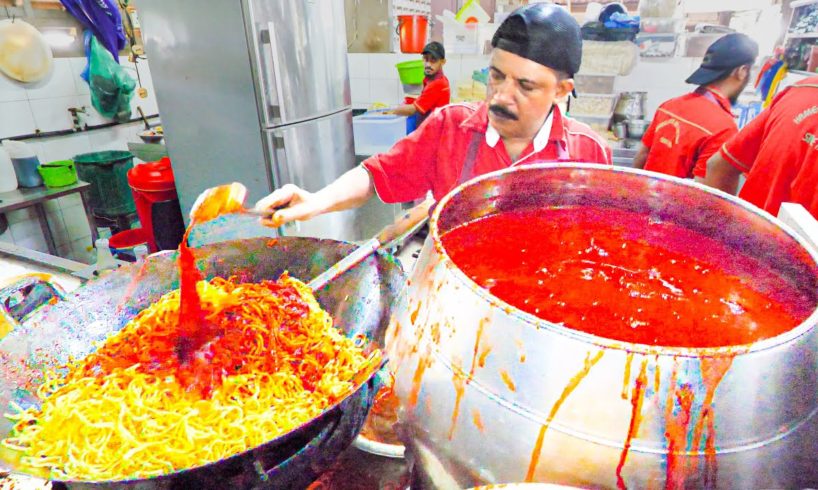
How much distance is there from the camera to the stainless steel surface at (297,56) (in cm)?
341

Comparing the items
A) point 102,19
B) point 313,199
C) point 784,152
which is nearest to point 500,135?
point 313,199

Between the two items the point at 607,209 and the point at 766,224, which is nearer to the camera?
the point at 766,224

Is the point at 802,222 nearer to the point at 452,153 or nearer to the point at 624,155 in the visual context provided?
the point at 452,153

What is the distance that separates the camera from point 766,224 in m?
0.72

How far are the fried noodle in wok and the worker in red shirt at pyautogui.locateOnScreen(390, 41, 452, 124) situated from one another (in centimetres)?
510

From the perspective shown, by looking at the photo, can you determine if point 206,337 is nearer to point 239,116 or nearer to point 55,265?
point 55,265

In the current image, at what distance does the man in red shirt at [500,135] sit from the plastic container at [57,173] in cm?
477

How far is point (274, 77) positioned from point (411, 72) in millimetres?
3954

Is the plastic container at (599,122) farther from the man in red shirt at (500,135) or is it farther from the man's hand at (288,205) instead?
the man's hand at (288,205)

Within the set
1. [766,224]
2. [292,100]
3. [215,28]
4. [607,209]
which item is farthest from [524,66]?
[215,28]

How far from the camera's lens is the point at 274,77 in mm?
3518

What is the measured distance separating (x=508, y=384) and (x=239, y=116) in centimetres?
364

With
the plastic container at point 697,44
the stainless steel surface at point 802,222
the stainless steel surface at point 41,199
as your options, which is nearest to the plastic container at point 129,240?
the stainless steel surface at point 41,199

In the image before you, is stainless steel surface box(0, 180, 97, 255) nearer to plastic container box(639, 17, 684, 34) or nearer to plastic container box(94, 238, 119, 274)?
plastic container box(94, 238, 119, 274)
